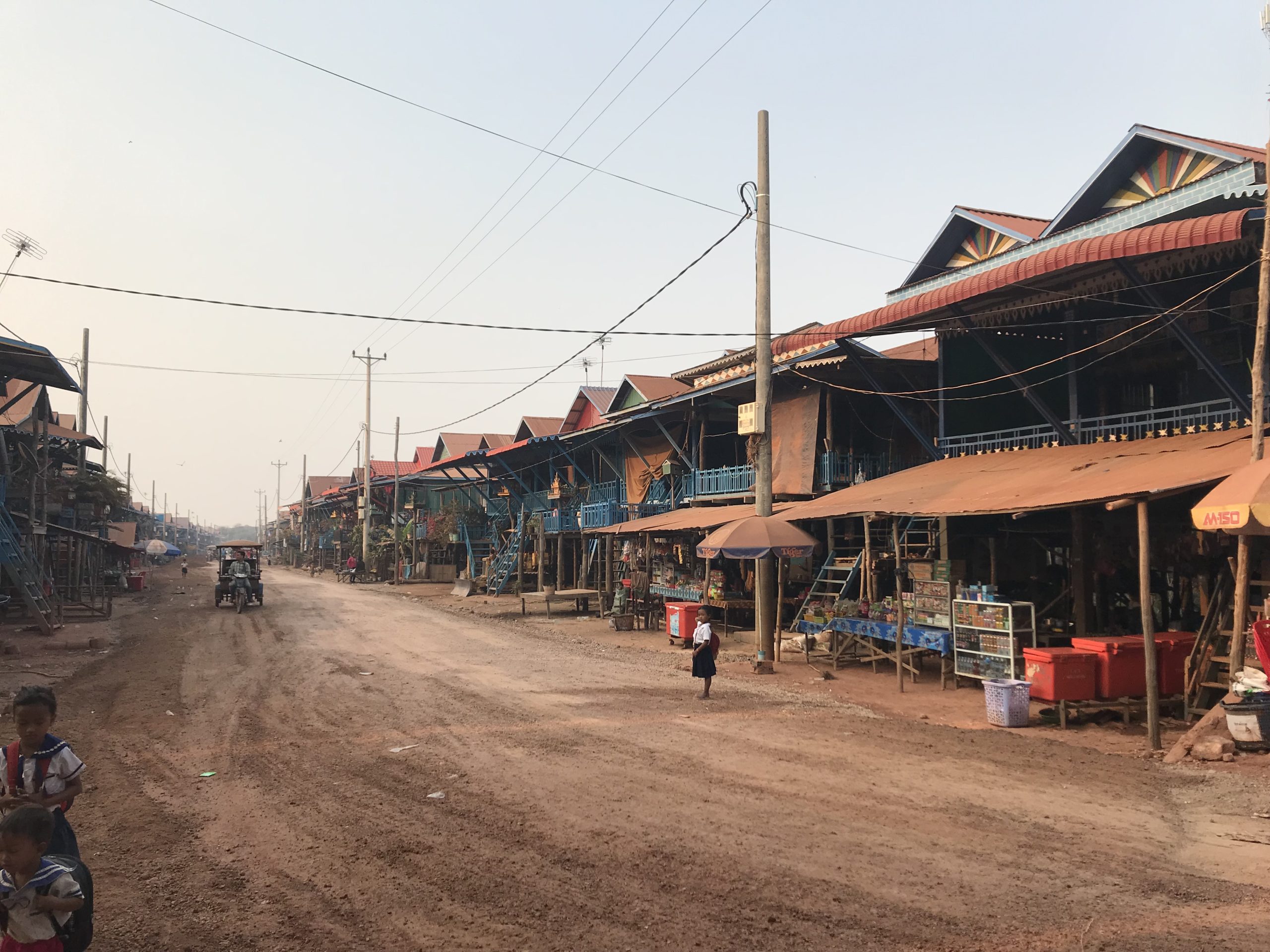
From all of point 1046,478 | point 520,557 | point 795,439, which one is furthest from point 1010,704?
point 520,557

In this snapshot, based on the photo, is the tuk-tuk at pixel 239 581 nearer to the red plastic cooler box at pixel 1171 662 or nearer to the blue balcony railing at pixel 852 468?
the blue balcony railing at pixel 852 468

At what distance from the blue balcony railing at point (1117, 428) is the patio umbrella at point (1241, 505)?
483 centimetres

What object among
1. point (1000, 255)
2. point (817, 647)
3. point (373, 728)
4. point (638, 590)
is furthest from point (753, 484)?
point (373, 728)

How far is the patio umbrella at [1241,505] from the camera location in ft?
25.1

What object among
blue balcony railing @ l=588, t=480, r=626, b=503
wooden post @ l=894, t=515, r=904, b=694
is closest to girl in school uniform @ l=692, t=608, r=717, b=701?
wooden post @ l=894, t=515, r=904, b=694

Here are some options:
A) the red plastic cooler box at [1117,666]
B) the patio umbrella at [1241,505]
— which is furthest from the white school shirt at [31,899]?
the red plastic cooler box at [1117,666]

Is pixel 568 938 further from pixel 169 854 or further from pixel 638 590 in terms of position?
pixel 638 590

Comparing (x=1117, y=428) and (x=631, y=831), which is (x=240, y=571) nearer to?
(x=631, y=831)

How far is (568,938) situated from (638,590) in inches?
770

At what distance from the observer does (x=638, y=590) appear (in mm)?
24000

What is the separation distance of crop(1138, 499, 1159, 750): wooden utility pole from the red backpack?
9265mm

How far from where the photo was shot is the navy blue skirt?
1177 cm

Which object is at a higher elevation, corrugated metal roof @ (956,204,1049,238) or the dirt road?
corrugated metal roof @ (956,204,1049,238)

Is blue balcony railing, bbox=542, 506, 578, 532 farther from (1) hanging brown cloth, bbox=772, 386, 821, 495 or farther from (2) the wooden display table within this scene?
(1) hanging brown cloth, bbox=772, 386, 821, 495
